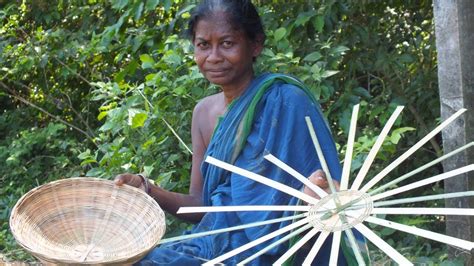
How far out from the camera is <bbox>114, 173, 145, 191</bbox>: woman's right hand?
2.67 metres

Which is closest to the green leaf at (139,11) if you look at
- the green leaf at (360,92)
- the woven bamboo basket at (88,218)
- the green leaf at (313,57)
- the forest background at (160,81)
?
the forest background at (160,81)

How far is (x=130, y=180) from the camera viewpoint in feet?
8.91

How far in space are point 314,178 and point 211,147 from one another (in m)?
0.63

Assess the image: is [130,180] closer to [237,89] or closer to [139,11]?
[237,89]

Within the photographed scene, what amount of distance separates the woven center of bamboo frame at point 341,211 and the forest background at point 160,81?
148 centimetres

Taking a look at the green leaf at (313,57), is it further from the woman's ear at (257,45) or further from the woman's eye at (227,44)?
the woman's eye at (227,44)

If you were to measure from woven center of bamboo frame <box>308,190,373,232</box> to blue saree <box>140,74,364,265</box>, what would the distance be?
362mm

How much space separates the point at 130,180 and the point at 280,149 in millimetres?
448

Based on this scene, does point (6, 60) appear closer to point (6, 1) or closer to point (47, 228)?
point (6, 1)

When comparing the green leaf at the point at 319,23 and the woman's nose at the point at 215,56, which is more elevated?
the woman's nose at the point at 215,56

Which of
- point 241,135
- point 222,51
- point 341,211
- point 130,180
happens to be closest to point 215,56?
point 222,51

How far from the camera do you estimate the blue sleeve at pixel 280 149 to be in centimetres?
259

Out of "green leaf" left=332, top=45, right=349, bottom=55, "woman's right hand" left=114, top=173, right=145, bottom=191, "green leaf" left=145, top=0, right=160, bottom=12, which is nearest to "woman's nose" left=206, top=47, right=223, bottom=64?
"woman's right hand" left=114, top=173, right=145, bottom=191

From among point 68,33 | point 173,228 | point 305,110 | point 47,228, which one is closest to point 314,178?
point 305,110
